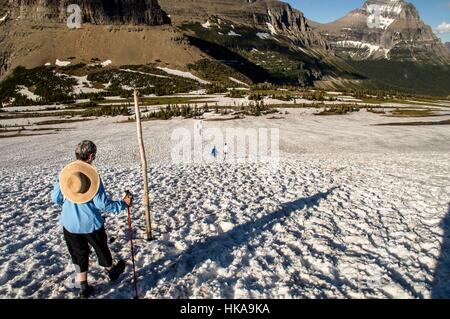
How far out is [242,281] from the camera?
10.4m

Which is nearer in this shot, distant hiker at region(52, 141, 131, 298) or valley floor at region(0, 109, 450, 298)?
distant hiker at region(52, 141, 131, 298)

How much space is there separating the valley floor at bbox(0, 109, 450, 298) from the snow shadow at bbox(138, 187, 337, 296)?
0.04 metres

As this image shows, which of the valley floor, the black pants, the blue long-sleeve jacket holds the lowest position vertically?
the valley floor

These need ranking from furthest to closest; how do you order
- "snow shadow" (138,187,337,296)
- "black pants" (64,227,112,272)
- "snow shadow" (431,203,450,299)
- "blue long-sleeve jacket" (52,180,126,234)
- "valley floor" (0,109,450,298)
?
"snow shadow" (138,187,337,296) → "valley floor" (0,109,450,298) → "snow shadow" (431,203,450,299) → "black pants" (64,227,112,272) → "blue long-sleeve jacket" (52,180,126,234)

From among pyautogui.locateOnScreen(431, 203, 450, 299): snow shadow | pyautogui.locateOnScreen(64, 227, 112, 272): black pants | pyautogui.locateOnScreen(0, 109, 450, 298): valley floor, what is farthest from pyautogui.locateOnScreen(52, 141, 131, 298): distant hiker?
pyautogui.locateOnScreen(431, 203, 450, 299): snow shadow

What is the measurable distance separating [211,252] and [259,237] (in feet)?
7.54

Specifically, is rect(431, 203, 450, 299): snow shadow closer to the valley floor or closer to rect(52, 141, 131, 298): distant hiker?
the valley floor

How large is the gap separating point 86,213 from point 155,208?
855 cm

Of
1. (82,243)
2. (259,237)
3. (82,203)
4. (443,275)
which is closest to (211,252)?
(259,237)

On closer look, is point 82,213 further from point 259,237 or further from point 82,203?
point 259,237

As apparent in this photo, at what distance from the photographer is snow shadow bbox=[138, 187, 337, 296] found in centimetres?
1084

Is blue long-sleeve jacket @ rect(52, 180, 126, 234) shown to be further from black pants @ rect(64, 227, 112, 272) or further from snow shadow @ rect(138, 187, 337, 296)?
snow shadow @ rect(138, 187, 337, 296)

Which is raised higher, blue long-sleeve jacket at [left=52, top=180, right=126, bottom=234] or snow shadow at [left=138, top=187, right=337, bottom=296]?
blue long-sleeve jacket at [left=52, top=180, right=126, bottom=234]

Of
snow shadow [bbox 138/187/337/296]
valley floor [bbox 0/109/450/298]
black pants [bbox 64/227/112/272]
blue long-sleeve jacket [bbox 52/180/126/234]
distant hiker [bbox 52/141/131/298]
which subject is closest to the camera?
distant hiker [bbox 52/141/131/298]
